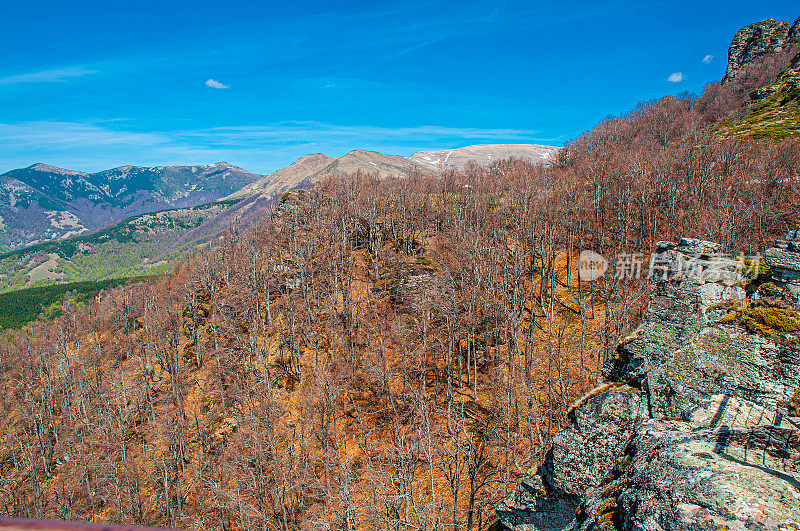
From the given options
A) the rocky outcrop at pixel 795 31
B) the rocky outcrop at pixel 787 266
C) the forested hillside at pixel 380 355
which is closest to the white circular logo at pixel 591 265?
the forested hillside at pixel 380 355

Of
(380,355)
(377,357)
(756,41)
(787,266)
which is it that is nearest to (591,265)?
(380,355)

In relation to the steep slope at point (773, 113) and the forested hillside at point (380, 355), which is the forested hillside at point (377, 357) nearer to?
the forested hillside at point (380, 355)

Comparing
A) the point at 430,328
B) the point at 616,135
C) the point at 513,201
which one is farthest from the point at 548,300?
the point at 616,135

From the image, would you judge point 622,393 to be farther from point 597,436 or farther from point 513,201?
point 513,201

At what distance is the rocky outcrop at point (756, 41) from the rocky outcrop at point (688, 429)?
541ft

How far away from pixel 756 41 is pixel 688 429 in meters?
186

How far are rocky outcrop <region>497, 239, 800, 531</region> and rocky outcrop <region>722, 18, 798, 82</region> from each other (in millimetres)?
164752

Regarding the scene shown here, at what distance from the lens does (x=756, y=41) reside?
132625mm

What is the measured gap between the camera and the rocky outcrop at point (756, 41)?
423 feet

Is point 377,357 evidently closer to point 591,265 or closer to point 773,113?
point 591,265

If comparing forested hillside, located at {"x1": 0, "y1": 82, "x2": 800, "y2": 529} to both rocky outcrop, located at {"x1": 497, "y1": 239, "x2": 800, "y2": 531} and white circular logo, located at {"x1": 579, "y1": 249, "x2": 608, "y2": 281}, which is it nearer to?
white circular logo, located at {"x1": 579, "y1": 249, "x2": 608, "y2": 281}

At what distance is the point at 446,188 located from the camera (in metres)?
95.2

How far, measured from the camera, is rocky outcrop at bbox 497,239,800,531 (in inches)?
221

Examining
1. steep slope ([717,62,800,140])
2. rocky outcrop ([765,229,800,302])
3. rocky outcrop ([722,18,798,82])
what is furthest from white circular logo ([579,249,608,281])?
rocky outcrop ([722,18,798,82])
